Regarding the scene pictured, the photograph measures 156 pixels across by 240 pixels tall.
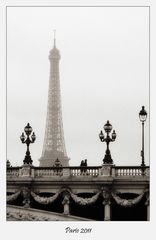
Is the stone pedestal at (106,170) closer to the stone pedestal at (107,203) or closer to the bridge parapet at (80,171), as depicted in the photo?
the bridge parapet at (80,171)

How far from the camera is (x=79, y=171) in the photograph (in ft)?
144

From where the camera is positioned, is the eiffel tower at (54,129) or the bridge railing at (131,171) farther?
the eiffel tower at (54,129)

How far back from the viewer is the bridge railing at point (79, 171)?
4209 centimetres

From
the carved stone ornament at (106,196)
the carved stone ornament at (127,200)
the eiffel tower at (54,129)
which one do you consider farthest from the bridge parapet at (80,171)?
the eiffel tower at (54,129)

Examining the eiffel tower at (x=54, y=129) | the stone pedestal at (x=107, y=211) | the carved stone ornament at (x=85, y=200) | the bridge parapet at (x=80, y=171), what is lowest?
the stone pedestal at (x=107, y=211)

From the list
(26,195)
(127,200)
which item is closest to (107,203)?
(127,200)

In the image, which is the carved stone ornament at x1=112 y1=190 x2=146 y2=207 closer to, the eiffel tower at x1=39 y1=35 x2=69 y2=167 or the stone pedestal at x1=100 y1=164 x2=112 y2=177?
the stone pedestal at x1=100 y1=164 x2=112 y2=177
